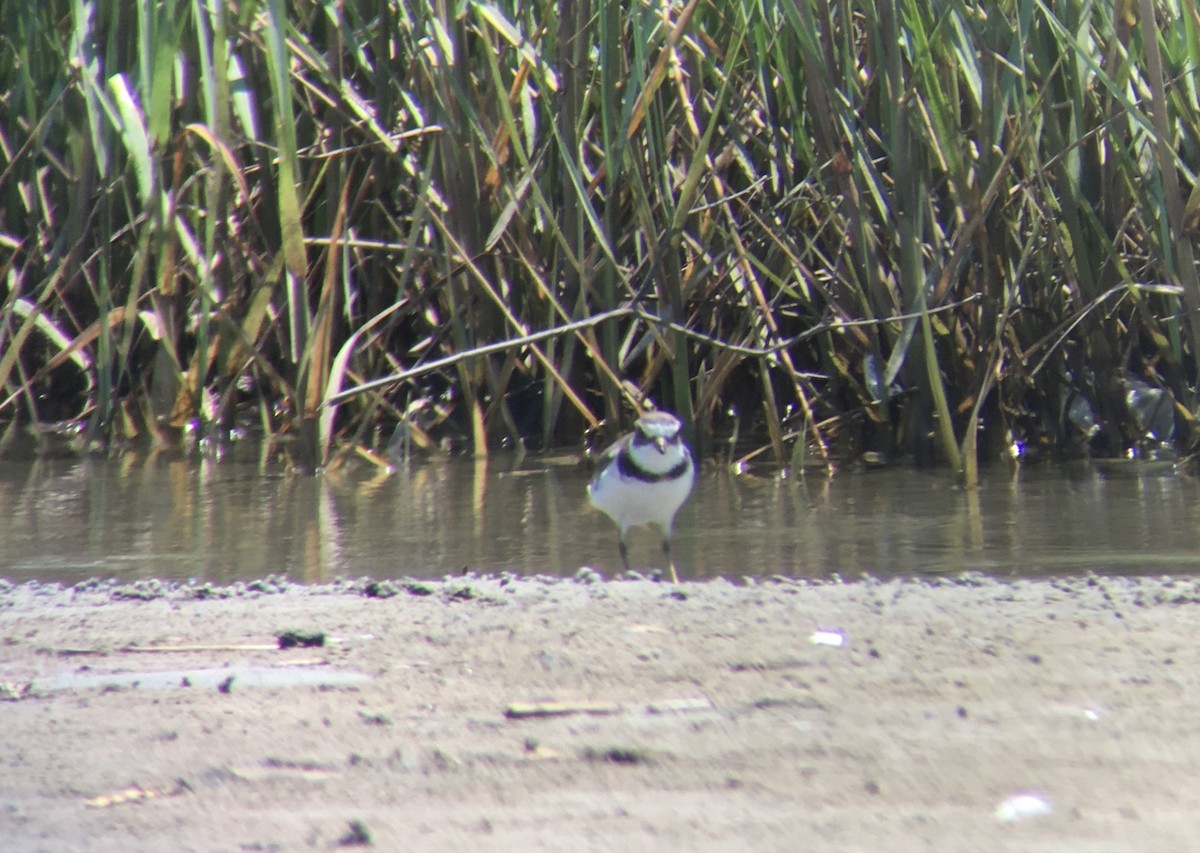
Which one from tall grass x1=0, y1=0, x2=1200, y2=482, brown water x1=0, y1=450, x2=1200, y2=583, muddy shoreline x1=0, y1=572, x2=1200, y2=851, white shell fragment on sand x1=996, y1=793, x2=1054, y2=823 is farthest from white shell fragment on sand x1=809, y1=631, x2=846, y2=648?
tall grass x1=0, y1=0, x2=1200, y2=482

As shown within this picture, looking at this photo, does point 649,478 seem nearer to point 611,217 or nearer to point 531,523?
point 531,523

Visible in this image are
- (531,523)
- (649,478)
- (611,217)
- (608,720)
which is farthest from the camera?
(611,217)

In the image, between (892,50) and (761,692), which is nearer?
Result: (761,692)

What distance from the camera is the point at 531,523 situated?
5.11m

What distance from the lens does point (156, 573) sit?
439 centimetres

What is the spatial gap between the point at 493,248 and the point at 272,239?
0.88 meters

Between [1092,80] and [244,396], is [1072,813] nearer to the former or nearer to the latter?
[1092,80]

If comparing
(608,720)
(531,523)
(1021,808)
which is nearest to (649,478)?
(531,523)

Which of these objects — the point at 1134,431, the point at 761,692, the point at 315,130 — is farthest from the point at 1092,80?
the point at 761,692

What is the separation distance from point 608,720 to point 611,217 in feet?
11.1

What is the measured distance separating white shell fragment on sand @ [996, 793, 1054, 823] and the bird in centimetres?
230

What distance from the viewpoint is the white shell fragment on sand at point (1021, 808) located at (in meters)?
2.04

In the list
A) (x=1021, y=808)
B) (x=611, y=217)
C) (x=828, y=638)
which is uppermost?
(x=611, y=217)

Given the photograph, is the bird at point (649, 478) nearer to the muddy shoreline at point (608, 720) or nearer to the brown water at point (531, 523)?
the brown water at point (531, 523)
